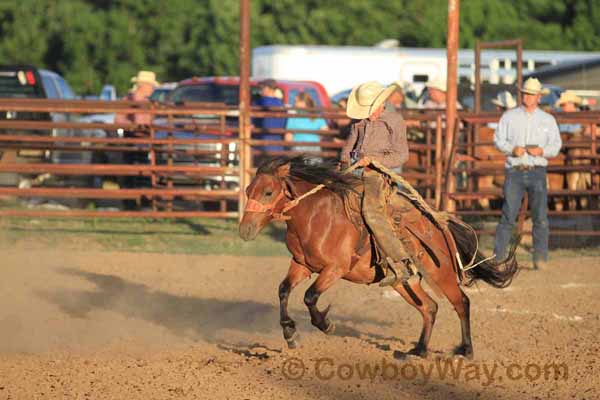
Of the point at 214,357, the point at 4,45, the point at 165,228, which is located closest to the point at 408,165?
the point at 165,228

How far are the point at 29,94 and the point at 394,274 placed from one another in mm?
11341

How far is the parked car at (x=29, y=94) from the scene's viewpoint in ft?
51.1

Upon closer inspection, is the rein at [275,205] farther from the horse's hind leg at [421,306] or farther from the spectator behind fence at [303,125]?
the spectator behind fence at [303,125]

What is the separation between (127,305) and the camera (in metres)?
9.91

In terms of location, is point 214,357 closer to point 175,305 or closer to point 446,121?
point 175,305

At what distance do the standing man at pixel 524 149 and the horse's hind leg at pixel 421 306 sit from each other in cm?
369

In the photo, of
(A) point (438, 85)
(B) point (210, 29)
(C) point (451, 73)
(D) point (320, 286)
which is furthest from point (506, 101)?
(B) point (210, 29)

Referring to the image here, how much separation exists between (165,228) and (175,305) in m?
4.97

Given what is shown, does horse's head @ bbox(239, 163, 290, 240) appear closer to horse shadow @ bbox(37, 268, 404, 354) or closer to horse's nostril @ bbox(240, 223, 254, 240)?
horse's nostril @ bbox(240, 223, 254, 240)

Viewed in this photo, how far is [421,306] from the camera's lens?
317 inches

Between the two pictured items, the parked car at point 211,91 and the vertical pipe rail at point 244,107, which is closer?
the vertical pipe rail at point 244,107

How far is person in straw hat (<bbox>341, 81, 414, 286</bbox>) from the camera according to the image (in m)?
7.69

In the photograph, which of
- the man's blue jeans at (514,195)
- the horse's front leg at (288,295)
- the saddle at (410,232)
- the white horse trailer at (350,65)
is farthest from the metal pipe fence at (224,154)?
the white horse trailer at (350,65)

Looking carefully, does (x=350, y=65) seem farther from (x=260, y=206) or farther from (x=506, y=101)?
(x=260, y=206)
